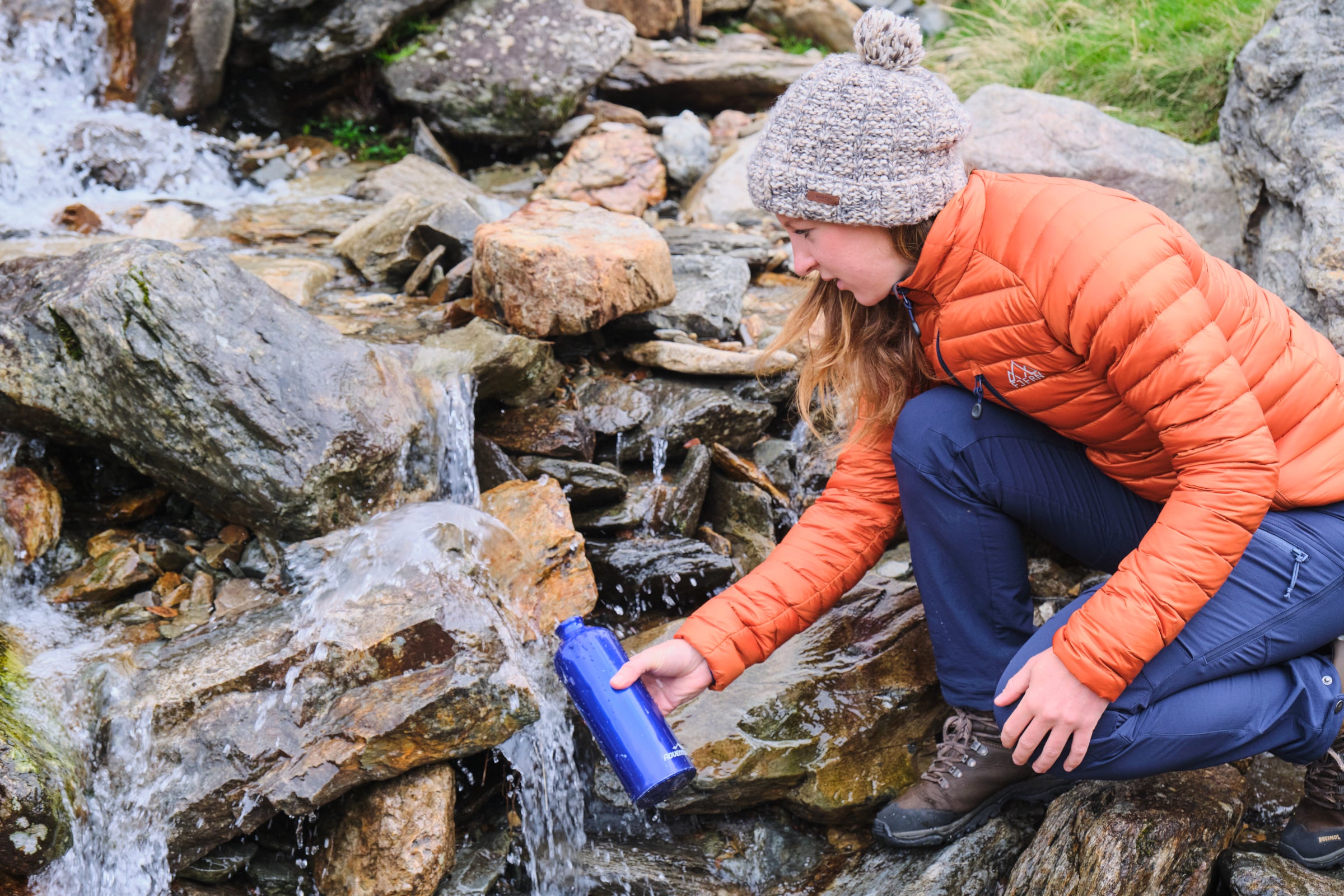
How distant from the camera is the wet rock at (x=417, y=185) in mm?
6633

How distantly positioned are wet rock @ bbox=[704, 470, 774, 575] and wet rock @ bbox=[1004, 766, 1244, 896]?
1.74m

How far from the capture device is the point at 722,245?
6.09 metres

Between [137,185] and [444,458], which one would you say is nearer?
[444,458]

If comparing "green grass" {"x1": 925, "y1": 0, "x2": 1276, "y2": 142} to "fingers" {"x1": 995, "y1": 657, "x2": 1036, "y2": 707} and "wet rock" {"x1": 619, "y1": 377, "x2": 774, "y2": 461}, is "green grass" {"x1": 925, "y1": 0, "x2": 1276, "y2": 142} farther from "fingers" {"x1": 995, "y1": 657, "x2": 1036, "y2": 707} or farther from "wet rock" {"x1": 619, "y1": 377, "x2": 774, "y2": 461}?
"fingers" {"x1": 995, "y1": 657, "x2": 1036, "y2": 707}

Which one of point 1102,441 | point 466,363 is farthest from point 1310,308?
point 466,363

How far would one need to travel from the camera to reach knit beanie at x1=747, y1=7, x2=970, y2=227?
2215mm

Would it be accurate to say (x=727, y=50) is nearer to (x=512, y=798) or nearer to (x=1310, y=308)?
(x=1310, y=308)

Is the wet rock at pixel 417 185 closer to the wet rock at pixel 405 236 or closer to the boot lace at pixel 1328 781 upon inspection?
the wet rock at pixel 405 236

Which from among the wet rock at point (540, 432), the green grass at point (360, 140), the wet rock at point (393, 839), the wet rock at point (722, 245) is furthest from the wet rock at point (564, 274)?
the green grass at point (360, 140)

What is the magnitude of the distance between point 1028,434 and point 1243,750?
0.86m

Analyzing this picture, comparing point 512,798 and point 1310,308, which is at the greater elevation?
point 1310,308

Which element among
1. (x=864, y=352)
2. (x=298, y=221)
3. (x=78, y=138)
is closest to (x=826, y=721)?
(x=864, y=352)

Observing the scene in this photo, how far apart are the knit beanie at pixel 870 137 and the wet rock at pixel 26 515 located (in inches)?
111

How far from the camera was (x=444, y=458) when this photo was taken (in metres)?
3.84
